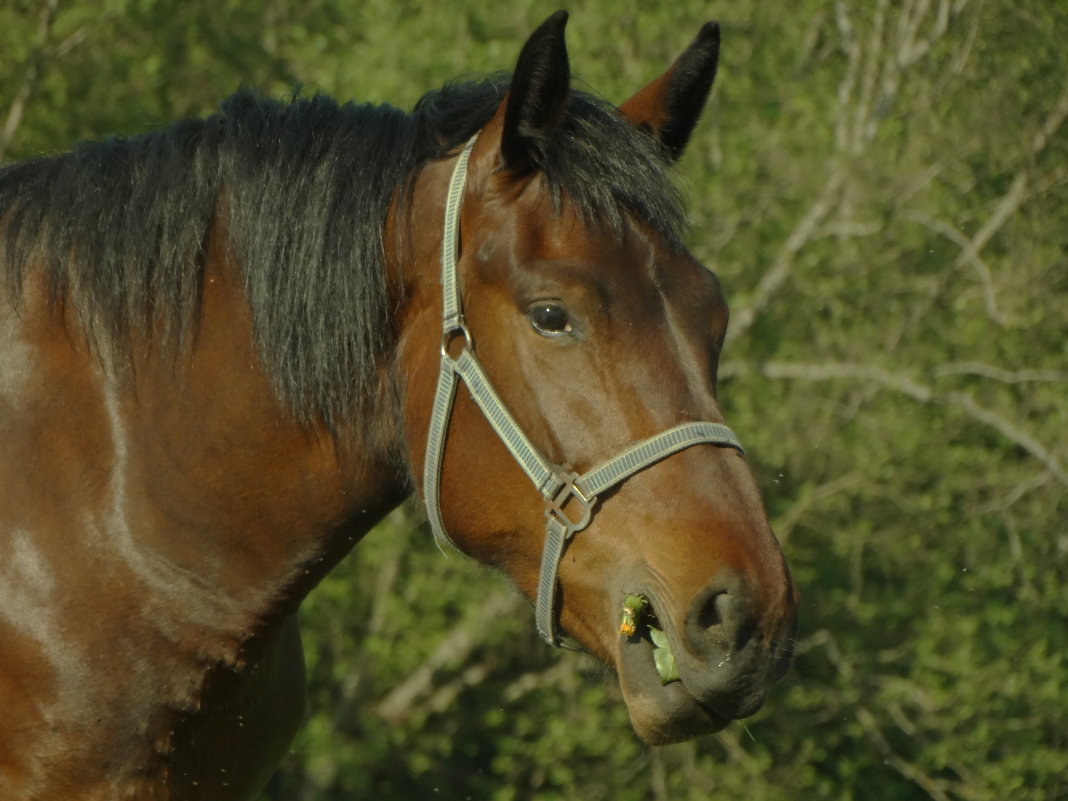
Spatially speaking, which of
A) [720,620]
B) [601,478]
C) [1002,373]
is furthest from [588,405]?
[1002,373]

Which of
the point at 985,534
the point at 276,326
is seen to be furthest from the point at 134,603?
the point at 985,534

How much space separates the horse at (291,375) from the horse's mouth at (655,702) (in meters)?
0.03

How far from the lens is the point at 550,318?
6.64ft

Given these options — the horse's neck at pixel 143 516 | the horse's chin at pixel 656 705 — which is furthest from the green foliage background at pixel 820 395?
the horse's chin at pixel 656 705

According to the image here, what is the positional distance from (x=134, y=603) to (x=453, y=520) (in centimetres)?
57

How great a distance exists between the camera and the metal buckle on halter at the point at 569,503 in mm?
1994

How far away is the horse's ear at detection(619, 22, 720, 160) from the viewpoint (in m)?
2.36

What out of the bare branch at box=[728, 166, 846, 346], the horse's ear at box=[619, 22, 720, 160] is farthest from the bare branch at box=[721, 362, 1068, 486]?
the horse's ear at box=[619, 22, 720, 160]

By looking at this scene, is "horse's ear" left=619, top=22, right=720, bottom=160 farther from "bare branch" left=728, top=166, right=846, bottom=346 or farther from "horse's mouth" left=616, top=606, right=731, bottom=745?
"bare branch" left=728, top=166, right=846, bottom=346

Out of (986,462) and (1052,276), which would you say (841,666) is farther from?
(1052,276)

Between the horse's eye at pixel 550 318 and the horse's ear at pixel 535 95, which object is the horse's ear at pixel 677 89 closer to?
the horse's ear at pixel 535 95

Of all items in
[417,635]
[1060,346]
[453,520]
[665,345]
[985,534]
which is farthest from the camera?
[1060,346]

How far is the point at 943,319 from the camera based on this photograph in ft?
19.3

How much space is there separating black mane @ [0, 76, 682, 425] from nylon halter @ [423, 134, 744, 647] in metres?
0.14
